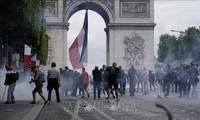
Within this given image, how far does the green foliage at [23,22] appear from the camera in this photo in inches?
744

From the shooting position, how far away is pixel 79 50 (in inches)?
1593

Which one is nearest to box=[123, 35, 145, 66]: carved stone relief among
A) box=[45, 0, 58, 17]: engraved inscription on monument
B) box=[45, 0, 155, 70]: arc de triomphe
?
box=[45, 0, 155, 70]: arc de triomphe

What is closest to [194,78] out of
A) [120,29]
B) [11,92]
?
[11,92]

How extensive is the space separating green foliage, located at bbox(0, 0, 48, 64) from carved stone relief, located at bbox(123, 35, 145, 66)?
9403 mm

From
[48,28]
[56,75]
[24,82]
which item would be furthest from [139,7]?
[56,75]

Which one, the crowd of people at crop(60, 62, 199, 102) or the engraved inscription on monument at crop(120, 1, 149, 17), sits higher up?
the engraved inscription on monument at crop(120, 1, 149, 17)

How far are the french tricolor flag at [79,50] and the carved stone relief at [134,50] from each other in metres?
13.9

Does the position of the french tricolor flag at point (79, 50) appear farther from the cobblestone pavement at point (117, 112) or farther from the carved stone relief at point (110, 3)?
the cobblestone pavement at point (117, 112)

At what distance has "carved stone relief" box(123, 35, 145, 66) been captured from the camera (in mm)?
56312

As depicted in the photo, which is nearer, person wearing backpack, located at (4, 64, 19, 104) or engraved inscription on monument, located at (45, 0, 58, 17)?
person wearing backpack, located at (4, 64, 19, 104)

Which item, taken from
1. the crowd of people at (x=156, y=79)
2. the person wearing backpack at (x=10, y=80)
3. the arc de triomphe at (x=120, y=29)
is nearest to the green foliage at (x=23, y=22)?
the person wearing backpack at (x=10, y=80)

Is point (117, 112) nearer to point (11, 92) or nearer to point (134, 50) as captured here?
point (11, 92)

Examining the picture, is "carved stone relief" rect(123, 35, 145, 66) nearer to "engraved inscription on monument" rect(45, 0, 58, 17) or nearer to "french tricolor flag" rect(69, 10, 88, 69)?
"engraved inscription on monument" rect(45, 0, 58, 17)

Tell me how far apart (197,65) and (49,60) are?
32.6 metres
